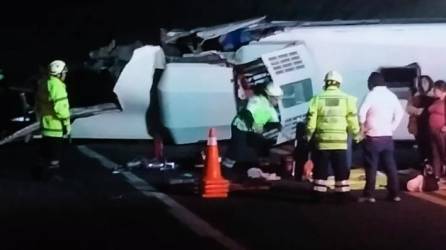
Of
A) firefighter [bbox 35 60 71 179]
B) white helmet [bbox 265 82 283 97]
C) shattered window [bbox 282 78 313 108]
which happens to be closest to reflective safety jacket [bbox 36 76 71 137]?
firefighter [bbox 35 60 71 179]

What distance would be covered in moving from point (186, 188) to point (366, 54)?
611cm

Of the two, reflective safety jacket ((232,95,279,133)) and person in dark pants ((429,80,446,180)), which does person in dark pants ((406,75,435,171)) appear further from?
reflective safety jacket ((232,95,279,133))

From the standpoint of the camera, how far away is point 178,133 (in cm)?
1938

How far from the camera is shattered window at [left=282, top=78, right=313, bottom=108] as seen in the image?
60.3 ft

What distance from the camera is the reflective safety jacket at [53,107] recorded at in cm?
1462

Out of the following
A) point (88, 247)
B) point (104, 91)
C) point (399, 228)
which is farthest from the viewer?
point (104, 91)

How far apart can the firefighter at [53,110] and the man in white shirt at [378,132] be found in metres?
4.48

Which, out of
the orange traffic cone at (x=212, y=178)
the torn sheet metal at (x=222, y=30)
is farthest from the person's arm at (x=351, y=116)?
the torn sheet metal at (x=222, y=30)

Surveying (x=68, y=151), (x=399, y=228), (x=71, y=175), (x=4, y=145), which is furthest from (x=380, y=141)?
(x=4, y=145)

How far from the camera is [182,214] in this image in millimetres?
11914

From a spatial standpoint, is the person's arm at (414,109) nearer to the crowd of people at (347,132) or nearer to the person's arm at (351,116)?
the crowd of people at (347,132)

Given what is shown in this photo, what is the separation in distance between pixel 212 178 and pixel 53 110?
2.87 metres

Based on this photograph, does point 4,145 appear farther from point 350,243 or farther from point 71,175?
point 350,243

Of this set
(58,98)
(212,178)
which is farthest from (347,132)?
(58,98)
